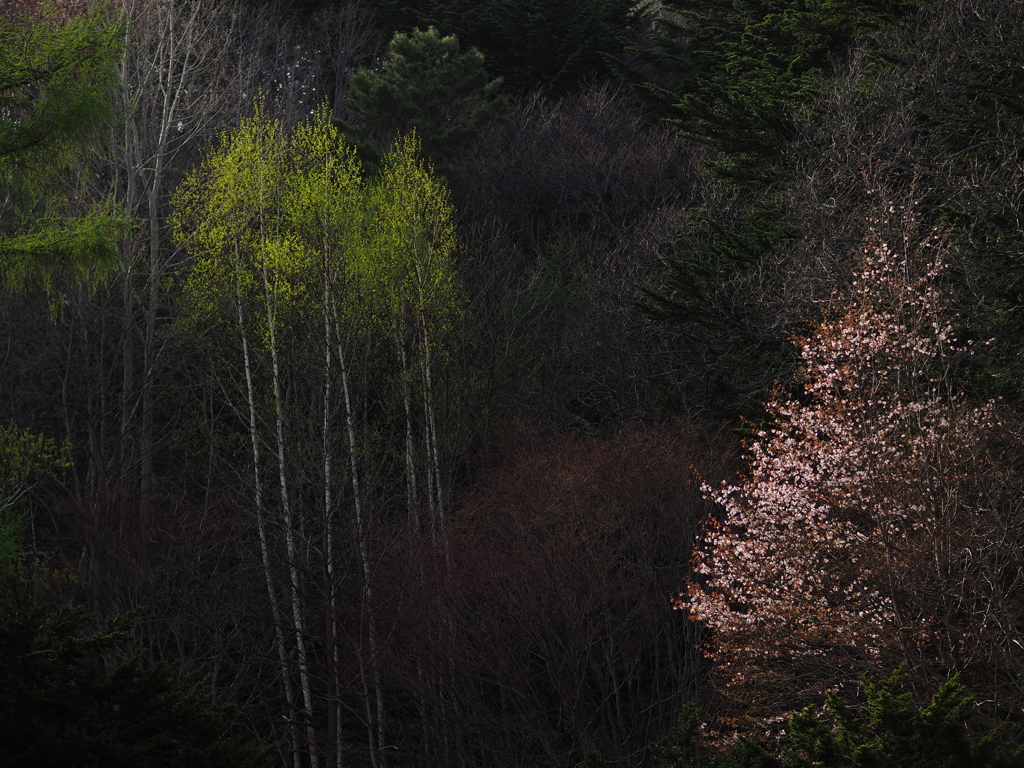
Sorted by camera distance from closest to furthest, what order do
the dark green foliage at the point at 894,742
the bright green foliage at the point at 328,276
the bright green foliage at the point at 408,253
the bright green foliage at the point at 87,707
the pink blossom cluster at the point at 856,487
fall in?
1. the dark green foliage at the point at 894,742
2. the bright green foliage at the point at 87,707
3. the pink blossom cluster at the point at 856,487
4. the bright green foliage at the point at 328,276
5. the bright green foliage at the point at 408,253

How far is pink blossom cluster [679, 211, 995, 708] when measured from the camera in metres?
A: 9.88

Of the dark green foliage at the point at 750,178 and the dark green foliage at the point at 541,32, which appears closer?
the dark green foliage at the point at 750,178

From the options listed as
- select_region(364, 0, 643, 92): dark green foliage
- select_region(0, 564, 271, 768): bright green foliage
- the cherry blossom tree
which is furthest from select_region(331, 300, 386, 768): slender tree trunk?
select_region(364, 0, 643, 92): dark green foliage

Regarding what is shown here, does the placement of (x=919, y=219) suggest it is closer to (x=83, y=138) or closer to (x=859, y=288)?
(x=859, y=288)

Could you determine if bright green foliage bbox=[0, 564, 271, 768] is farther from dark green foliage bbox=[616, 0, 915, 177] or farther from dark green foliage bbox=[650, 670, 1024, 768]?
dark green foliage bbox=[616, 0, 915, 177]

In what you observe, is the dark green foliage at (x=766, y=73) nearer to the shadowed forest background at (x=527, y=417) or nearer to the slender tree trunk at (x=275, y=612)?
the shadowed forest background at (x=527, y=417)

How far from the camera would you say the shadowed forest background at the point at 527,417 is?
8672 millimetres

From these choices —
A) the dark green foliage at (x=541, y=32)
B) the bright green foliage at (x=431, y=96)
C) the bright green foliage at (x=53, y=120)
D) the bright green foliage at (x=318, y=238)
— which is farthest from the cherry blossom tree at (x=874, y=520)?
the dark green foliage at (x=541, y=32)

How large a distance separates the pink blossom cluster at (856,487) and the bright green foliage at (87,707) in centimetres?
575

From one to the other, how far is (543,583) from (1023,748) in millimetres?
8804

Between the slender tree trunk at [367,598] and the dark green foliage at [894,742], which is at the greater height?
the dark green foliage at [894,742]

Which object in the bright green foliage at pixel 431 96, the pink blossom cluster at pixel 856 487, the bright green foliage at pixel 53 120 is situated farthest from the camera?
the bright green foliage at pixel 431 96

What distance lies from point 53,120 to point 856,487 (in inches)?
299

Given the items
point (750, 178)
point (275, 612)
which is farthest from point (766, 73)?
point (275, 612)
